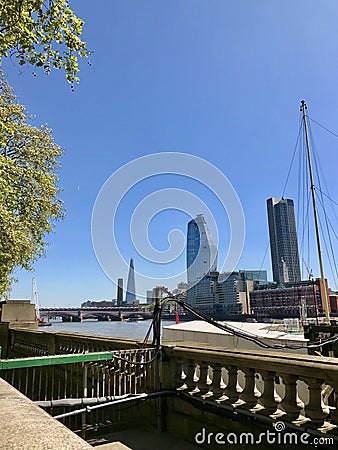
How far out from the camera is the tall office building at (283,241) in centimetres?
6519

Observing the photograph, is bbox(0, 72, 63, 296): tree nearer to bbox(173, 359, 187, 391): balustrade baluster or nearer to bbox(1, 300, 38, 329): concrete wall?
bbox(1, 300, 38, 329): concrete wall

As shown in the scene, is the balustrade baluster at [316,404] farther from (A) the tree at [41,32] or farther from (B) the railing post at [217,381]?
(A) the tree at [41,32]

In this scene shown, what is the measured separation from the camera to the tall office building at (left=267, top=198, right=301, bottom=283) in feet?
214

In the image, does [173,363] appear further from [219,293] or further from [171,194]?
[219,293]

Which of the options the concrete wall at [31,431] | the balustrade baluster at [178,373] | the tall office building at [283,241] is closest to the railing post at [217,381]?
the balustrade baluster at [178,373]

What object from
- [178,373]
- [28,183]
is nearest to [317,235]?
[28,183]

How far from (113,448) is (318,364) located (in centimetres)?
309

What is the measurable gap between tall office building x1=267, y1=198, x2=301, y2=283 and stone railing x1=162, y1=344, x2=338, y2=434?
61.1 meters

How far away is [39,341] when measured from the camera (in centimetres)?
1058

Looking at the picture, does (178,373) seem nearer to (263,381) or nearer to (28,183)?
(263,381)

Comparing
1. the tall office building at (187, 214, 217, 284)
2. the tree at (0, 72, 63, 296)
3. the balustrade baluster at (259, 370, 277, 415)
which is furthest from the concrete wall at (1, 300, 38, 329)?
the balustrade baluster at (259, 370, 277, 415)

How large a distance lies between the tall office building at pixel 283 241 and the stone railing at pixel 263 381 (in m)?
61.1

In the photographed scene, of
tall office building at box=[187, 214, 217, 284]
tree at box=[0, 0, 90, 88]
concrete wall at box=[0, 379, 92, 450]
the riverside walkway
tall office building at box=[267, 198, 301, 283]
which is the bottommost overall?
the riverside walkway

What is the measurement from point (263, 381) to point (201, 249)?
14.5m
